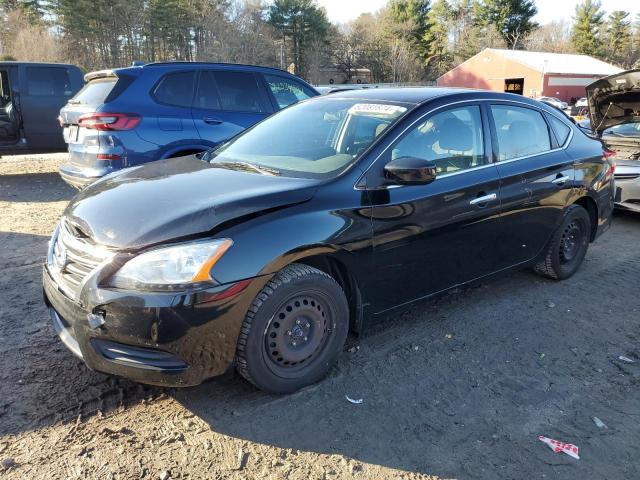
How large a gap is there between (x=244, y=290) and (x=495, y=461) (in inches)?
57.5

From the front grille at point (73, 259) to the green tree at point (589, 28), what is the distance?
269 feet

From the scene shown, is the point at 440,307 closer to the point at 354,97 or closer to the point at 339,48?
the point at 354,97

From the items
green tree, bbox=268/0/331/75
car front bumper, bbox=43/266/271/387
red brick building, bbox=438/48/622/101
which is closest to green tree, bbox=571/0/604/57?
red brick building, bbox=438/48/622/101

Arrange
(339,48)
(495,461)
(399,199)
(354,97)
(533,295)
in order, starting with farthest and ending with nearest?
(339,48)
(533,295)
(354,97)
(399,199)
(495,461)

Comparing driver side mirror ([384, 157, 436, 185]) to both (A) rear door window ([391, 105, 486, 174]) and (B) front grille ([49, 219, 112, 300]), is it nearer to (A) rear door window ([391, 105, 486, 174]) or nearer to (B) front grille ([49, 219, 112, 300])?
(A) rear door window ([391, 105, 486, 174])

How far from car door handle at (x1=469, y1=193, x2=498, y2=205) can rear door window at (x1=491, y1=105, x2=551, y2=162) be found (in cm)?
34

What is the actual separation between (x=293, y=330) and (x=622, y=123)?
6816mm

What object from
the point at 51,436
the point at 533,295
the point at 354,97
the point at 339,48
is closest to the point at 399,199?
the point at 354,97

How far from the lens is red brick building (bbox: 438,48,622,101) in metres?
49.1

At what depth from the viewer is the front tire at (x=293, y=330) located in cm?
269

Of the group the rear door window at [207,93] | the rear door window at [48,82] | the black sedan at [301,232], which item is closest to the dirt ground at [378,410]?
the black sedan at [301,232]

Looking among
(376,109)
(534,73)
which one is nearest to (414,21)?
(534,73)

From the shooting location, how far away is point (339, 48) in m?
67.0

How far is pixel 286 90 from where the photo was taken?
7.30 m
